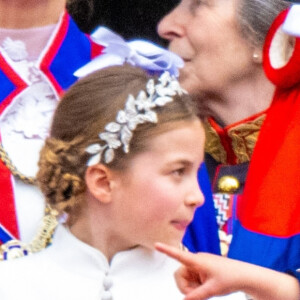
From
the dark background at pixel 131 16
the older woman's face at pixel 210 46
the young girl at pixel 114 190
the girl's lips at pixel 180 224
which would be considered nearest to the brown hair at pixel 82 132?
the young girl at pixel 114 190

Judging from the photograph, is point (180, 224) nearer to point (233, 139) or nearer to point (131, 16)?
point (233, 139)

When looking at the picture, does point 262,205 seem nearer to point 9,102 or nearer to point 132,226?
point 132,226

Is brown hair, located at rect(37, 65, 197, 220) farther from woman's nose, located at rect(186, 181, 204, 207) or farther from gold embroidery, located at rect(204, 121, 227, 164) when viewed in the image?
gold embroidery, located at rect(204, 121, 227, 164)

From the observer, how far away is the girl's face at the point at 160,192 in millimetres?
1196

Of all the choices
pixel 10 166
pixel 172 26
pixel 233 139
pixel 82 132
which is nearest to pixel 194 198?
pixel 82 132

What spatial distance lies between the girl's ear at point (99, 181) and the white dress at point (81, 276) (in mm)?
74

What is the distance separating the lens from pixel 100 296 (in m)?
1.21

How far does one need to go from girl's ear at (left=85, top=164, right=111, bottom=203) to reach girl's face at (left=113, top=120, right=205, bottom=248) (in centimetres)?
1

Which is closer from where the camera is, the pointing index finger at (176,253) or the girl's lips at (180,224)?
the pointing index finger at (176,253)

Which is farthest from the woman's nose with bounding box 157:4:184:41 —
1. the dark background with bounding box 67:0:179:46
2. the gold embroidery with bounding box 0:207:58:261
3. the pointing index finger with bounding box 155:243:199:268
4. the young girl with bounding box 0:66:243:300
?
the pointing index finger with bounding box 155:243:199:268

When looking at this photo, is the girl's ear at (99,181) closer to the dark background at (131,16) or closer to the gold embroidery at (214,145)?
the gold embroidery at (214,145)

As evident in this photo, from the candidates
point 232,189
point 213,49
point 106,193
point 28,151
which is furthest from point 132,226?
point 213,49

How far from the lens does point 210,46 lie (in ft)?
5.28

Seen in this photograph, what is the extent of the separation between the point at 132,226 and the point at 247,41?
0.56 meters
